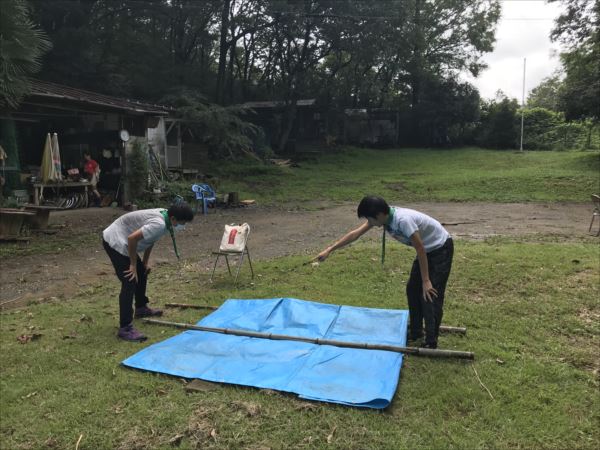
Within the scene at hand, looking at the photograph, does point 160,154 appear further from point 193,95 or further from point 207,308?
point 207,308

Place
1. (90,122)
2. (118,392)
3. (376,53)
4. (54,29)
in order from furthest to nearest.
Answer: (376,53) → (54,29) → (90,122) → (118,392)

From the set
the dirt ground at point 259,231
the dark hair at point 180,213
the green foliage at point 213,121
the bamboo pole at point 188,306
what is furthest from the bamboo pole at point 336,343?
the green foliage at point 213,121

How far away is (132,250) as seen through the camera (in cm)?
441

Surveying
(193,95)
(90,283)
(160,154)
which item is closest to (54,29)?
(193,95)

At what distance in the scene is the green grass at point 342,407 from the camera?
2.98m

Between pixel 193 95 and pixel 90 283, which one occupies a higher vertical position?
pixel 193 95

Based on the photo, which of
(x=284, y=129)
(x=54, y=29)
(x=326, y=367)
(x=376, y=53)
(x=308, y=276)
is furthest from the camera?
(x=284, y=129)

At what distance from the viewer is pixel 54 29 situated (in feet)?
68.5

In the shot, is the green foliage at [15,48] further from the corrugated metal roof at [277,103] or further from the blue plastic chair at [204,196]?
the corrugated metal roof at [277,103]

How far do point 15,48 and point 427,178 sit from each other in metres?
16.1

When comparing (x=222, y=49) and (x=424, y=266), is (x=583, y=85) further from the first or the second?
(x=424, y=266)

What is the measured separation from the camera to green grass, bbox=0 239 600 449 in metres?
2.98

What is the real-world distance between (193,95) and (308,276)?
17.2m

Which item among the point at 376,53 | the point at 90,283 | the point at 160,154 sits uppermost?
the point at 376,53
